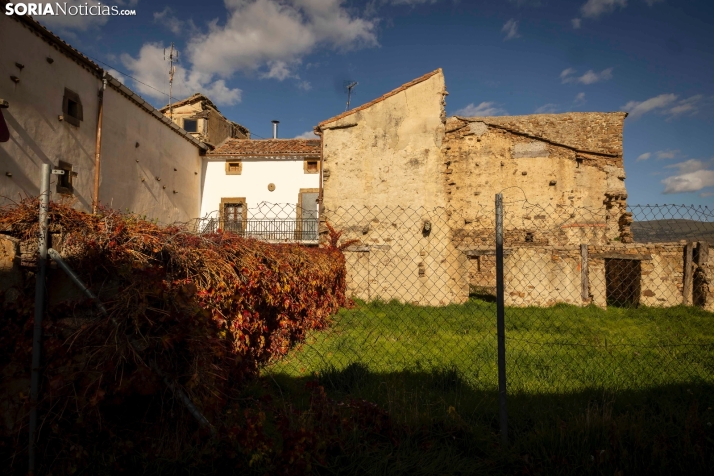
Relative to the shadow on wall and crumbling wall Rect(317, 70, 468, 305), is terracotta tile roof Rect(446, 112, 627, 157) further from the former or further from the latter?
the shadow on wall

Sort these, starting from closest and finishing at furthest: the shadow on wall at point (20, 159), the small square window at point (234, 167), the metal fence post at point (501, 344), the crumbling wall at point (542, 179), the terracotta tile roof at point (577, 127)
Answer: the metal fence post at point (501, 344)
the shadow on wall at point (20, 159)
the crumbling wall at point (542, 179)
the terracotta tile roof at point (577, 127)
the small square window at point (234, 167)

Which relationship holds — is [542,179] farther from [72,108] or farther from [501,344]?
[72,108]

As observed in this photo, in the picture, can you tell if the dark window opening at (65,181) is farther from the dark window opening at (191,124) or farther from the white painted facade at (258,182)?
the dark window opening at (191,124)

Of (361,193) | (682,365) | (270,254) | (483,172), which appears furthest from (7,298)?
(483,172)

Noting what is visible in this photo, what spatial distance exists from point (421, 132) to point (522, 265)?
537 centimetres

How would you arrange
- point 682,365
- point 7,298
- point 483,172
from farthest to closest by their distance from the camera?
point 483,172 → point 682,365 → point 7,298

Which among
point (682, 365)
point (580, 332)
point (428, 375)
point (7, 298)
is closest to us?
point (7, 298)

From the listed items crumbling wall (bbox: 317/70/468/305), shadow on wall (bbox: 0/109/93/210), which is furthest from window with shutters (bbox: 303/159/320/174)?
shadow on wall (bbox: 0/109/93/210)

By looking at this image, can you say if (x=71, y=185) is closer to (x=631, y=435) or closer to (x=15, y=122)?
(x=15, y=122)

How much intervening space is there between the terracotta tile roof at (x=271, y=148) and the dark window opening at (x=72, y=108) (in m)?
8.75

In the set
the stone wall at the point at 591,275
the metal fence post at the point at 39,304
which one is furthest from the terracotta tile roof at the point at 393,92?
the metal fence post at the point at 39,304

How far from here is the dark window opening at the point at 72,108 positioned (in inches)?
465

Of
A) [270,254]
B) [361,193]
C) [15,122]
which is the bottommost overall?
[270,254]

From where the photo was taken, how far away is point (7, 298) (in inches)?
114
